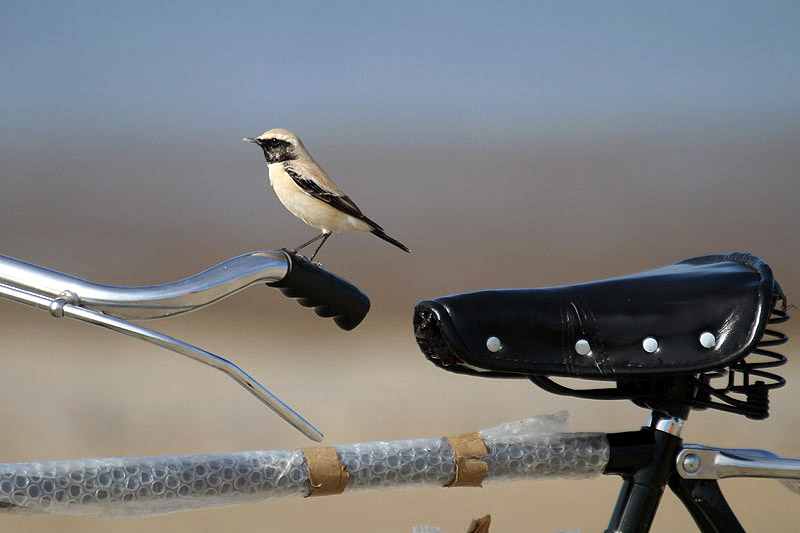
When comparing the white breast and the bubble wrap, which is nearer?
the bubble wrap

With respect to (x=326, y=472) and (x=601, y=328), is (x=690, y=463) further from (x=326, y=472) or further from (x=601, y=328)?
(x=326, y=472)

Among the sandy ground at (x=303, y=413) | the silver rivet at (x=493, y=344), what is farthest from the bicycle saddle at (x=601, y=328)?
the sandy ground at (x=303, y=413)

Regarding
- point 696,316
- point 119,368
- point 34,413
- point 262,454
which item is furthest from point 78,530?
A: point 696,316

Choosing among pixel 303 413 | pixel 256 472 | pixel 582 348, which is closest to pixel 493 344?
pixel 582 348

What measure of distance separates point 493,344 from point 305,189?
16 centimetres

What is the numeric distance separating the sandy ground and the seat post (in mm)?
999

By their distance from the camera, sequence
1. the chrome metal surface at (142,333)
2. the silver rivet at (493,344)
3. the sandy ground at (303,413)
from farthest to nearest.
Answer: the sandy ground at (303,413)
the silver rivet at (493,344)
the chrome metal surface at (142,333)

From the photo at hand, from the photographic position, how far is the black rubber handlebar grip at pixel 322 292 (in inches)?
18.3

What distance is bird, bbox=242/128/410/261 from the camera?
0.57 metres

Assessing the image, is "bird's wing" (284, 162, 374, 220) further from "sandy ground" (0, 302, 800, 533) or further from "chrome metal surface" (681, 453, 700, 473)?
"sandy ground" (0, 302, 800, 533)

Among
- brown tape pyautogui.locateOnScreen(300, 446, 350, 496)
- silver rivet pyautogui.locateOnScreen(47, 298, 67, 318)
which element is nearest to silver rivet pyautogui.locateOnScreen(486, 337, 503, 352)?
brown tape pyautogui.locateOnScreen(300, 446, 350, 496)

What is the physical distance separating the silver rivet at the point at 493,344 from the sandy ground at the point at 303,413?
108 centimetres

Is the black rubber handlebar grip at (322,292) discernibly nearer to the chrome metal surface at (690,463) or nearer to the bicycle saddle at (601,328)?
the bicycle saddle at (601,328)

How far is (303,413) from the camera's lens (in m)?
2.17
